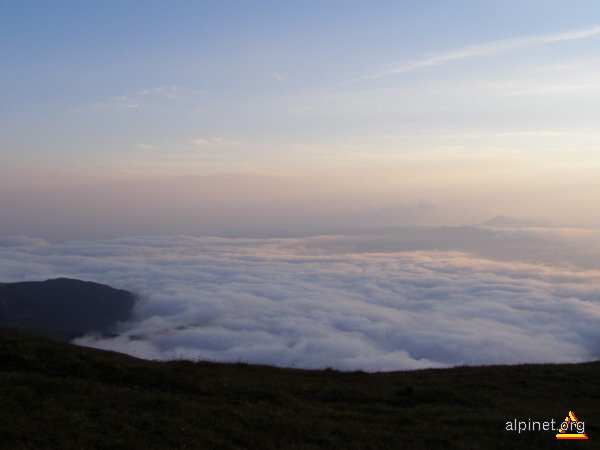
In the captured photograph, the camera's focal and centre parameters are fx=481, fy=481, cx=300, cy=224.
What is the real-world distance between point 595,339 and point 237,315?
81430mm

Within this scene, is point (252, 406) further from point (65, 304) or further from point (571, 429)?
point (65, 304)

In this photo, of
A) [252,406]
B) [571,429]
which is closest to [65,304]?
[252,406]

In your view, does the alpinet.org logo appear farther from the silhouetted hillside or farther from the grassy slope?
the silhouetted hillside

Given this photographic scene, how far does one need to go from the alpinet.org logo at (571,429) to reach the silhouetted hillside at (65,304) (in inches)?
5862

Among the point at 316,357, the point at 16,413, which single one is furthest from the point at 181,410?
the point at 316,357

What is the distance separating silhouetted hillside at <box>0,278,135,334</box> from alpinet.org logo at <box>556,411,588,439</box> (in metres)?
149

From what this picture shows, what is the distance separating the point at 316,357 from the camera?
8581cm

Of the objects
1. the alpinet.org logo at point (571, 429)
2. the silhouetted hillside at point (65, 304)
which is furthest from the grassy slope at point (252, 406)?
the silhouetted hillside at point (65, 304)

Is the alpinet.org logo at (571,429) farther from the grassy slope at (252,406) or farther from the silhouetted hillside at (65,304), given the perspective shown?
the silhouetted hillside at (65,304)

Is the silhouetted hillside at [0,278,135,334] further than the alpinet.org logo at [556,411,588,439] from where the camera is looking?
A: Yes

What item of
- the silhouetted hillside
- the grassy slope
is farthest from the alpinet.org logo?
the silhouetted hillside

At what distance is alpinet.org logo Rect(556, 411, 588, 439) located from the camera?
11.6m

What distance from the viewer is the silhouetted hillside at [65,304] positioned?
148m

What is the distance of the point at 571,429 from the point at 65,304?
172274 mm
